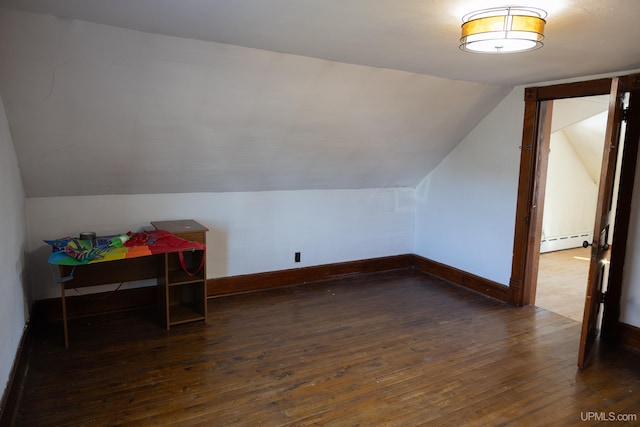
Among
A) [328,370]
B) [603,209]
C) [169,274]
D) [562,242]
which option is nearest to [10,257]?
[169,274]

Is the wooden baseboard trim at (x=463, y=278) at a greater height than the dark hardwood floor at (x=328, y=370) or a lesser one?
greater

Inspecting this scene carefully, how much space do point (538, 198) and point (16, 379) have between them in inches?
168

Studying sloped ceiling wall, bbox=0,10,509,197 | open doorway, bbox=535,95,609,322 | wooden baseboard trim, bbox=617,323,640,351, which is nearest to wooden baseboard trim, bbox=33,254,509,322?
sloped ceiling wall, bbox=0,10,509,197

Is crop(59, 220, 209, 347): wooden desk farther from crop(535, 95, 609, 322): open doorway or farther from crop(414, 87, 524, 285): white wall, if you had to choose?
crop(535, 95, 609, 322): open doorway

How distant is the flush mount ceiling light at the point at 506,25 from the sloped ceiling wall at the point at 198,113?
1.30 m

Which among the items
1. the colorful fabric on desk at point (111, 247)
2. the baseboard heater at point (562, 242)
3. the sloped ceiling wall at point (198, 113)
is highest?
the sloped ceiling wall at point (198, 113)

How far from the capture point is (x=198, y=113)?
3170 millimetres

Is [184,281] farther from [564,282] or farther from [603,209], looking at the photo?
[564,282]

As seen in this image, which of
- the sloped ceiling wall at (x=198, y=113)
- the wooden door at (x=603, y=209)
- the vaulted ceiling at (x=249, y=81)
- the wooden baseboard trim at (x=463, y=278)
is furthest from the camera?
the wooden baseboard trim at (x=463, y=278)

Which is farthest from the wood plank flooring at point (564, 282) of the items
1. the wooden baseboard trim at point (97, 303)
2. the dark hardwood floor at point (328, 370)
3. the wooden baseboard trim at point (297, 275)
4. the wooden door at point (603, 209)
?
the wooden baseboard trim at point (97, 303)

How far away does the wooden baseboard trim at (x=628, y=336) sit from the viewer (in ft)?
10.7

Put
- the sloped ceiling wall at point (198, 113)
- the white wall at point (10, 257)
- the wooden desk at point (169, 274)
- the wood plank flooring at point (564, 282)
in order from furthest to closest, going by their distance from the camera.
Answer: the wood plank flooring at point (564, 282)
the wooden desk at point (169, 274)
the sloped ceiling wall at point (198, 113)
the white wall at point (10, 257)

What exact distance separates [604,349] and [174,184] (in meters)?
3.79

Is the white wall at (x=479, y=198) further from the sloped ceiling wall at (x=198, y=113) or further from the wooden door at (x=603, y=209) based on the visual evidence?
the wooden door at (x=603, y=209)
